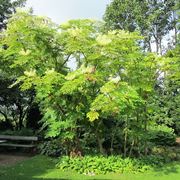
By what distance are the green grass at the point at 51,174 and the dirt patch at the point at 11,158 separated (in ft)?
2.01

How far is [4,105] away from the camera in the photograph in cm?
1584

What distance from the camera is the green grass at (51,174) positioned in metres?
8.72

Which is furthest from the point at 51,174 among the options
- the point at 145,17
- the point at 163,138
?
the point at 145,17

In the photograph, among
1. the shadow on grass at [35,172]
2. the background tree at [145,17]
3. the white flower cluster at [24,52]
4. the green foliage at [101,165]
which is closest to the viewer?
the shadow on grass at [35,172]

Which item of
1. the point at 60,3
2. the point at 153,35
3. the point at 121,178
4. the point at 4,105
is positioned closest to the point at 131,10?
the point at 153,35

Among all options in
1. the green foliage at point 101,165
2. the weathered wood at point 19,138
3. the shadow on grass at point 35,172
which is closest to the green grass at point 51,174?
the shadow on grass at point 35,172

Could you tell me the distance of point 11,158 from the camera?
38.0 feet

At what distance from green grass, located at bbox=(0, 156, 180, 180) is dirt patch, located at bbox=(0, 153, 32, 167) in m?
0.61

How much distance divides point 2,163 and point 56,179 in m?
2.83

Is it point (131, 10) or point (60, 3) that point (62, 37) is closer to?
point (60, 3)

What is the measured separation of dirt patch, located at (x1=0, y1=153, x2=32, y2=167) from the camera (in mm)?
10594

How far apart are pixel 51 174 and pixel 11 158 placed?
9.87 ft

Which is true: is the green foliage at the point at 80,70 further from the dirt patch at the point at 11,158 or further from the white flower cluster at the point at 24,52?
the dirt patch at the point at 11,158

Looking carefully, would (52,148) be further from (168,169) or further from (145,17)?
(145,17)
